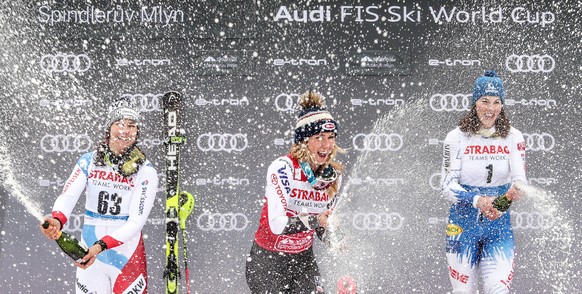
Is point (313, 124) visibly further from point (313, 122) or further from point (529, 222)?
point (529, 222)

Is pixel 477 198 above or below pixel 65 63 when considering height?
below

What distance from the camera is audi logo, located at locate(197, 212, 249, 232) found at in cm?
573

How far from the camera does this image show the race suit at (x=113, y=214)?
13.3 feet

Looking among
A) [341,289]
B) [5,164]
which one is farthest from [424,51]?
[5,164]

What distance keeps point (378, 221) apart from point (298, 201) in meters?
2.14

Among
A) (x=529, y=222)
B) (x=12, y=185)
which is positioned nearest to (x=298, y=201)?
(x=529, y=222)

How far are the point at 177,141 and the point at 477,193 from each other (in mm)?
2351

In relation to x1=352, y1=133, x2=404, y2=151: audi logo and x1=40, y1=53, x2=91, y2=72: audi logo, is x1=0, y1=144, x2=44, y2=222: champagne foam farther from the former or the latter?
x1=352, y1=133, x2=404, y2=151: audi logo

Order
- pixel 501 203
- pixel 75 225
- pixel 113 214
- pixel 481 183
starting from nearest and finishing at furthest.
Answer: pixel 501 203 → pixel 113 214 → pixel 481 183 → pixel 75 225

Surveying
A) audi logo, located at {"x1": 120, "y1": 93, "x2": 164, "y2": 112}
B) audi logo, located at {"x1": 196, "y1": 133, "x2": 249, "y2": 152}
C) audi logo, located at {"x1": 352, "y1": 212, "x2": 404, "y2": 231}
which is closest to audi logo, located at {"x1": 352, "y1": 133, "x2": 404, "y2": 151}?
audi logo, located at {"x1": 352, "y1": 212, "x2": 404, "y2": 231}

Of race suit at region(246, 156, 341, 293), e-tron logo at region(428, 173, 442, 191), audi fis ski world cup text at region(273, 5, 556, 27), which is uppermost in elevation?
audi fis ski world cup text at region(273, 5, 556, 27)

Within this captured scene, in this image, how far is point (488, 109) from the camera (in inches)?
172

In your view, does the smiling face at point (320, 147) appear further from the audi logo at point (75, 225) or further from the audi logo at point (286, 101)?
the audi logo at point (75, 225)

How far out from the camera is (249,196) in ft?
18.9
